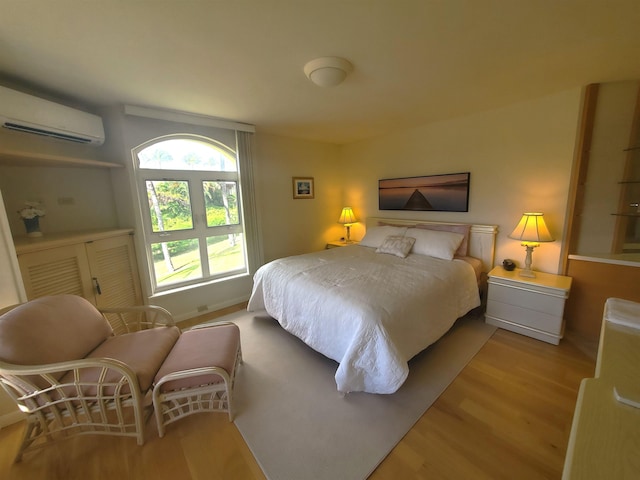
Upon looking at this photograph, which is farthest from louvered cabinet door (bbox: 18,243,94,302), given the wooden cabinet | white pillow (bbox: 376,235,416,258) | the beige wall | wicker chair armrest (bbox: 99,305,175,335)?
the beige wall

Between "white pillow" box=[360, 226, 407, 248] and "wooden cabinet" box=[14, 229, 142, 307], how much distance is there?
284 cm

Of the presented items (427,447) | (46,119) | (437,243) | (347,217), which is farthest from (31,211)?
(437,243)

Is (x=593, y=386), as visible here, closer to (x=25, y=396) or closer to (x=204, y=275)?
(x=25, y=396)

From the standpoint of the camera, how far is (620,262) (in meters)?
2.14

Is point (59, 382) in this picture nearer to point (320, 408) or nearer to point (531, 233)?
point (320, 408)

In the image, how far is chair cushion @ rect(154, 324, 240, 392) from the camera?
152 centimetres

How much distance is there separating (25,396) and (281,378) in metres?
1.44

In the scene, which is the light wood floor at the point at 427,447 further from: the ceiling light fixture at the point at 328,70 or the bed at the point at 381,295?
the ceiling light fixture at the point at 328,70

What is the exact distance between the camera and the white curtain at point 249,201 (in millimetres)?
3258

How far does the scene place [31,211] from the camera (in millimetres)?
2020

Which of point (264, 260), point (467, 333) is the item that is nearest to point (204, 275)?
point (264, 260)

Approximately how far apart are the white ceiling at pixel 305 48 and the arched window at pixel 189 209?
2.02 ft

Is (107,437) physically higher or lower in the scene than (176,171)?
lower

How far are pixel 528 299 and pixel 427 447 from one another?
1779 millimetres
